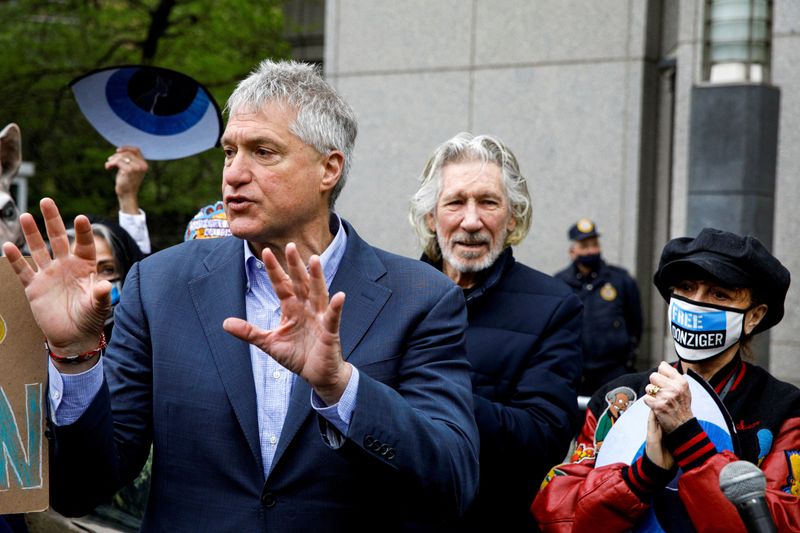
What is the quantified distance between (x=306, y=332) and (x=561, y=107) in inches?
342

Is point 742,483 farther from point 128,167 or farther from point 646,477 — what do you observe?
point 128,167

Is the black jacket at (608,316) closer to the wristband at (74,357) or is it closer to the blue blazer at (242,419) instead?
the blue blazer at (242,419)

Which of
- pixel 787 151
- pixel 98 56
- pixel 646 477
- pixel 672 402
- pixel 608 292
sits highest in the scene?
pixel 98 56

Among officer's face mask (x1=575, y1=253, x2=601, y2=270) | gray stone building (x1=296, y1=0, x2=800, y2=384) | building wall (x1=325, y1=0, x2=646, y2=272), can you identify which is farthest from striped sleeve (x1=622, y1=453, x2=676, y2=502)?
building wall (x1=325, y1=0, x2=646, y2=272)

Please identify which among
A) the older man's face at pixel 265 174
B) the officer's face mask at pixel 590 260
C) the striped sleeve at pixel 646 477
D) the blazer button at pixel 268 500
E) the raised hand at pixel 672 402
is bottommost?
the officer's face mask at pixel 590 260

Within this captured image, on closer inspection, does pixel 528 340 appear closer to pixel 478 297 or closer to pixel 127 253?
pixel 478 297

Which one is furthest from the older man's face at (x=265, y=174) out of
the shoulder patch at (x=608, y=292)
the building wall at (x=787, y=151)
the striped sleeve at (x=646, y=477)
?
the building wall at (x=787, y=151)

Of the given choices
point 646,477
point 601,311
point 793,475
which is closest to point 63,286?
point 646,477

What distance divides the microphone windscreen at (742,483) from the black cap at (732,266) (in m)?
1.03

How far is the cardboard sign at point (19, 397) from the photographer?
109 inches

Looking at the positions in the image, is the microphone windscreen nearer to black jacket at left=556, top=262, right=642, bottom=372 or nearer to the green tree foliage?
black jacket at left=556, top=262, right=642, bottom=372

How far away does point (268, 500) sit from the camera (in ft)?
8.29

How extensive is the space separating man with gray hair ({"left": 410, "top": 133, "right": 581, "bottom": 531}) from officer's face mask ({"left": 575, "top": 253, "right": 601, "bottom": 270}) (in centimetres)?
523

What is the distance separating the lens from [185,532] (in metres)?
2.59
